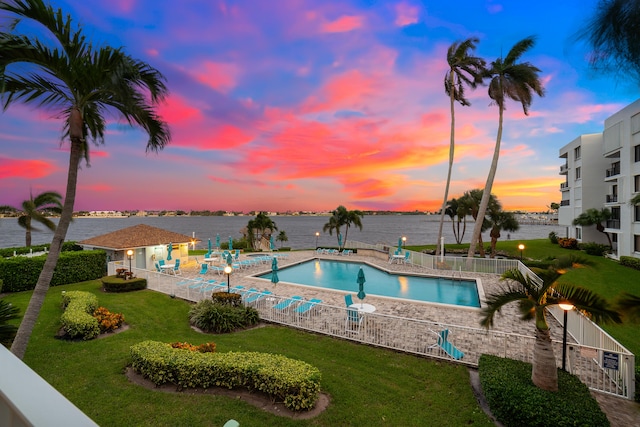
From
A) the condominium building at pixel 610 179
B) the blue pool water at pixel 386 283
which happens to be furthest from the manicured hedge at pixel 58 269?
the condominium building at pixel 610 179

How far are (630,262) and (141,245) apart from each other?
38.1 metres

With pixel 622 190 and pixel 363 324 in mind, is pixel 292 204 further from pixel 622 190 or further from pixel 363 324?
pixel 363 324

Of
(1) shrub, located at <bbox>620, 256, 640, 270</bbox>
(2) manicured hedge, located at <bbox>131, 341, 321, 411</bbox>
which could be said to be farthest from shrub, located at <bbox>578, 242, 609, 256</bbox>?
(2) manicured hedge, located at <bbox>131, 341, 321, 411</bbox>

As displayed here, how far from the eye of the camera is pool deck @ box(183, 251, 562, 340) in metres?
11.7

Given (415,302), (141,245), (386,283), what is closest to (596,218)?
(386,283)

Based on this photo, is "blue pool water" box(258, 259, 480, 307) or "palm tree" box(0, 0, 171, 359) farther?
"blue pool water" box(258, 259, 480, 307)

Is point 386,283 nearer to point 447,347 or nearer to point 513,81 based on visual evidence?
point 447,347

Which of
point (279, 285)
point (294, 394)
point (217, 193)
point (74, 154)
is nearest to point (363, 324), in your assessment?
point (294, 394)

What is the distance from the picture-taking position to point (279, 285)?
1836 centimetres

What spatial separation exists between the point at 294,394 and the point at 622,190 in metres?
33.8

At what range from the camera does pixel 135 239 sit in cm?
2259

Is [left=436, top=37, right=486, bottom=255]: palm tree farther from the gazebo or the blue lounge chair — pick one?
the gazebo

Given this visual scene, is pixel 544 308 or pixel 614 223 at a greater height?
pixel 614 223

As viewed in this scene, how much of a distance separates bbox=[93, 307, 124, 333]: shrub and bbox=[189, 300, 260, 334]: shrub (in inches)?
103
